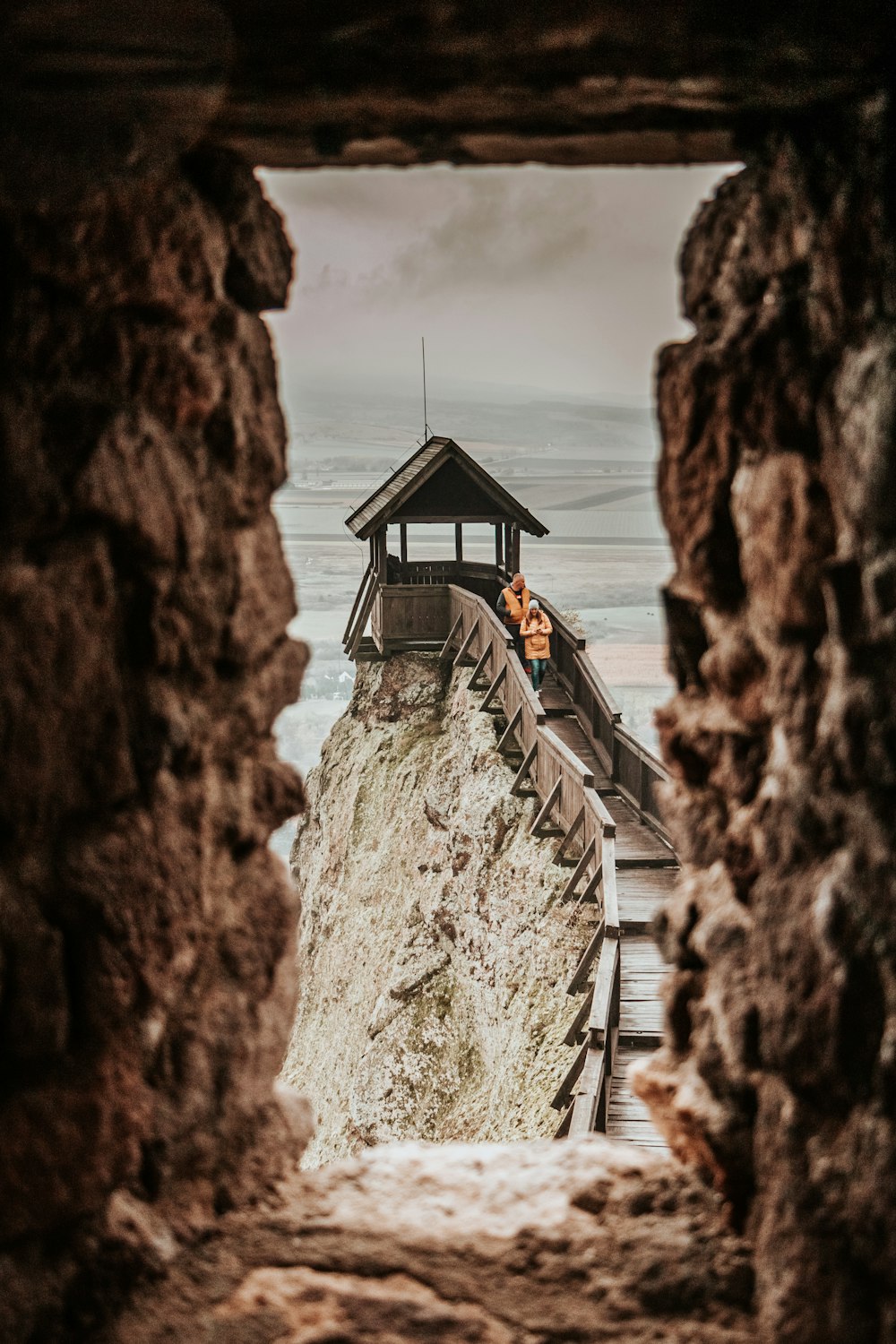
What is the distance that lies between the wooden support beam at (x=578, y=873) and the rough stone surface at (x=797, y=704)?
8505 millimetres

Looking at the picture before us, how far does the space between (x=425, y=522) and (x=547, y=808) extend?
6.76 metres

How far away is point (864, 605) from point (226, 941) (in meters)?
1.97

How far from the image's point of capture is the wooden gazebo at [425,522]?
18.1 m

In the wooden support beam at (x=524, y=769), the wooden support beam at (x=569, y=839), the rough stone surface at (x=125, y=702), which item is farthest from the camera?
the wooden support beam at (x=524, y=769)

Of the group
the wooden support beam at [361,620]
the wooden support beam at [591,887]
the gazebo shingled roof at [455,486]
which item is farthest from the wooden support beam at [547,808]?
the wooden support beam at [361,620]

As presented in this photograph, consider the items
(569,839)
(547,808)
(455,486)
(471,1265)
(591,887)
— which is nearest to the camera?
(471,1265)

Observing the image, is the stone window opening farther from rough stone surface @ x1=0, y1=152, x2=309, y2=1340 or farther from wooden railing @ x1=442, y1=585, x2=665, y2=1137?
wooden railing @ x1=442, y1=585, x2=665, y2=1137

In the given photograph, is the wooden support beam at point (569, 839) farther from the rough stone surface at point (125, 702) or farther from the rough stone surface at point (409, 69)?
the rough stone surface at point (409, 69)

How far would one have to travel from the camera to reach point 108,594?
3.12 metres

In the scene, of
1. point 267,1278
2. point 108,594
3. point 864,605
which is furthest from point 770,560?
point 267,1278

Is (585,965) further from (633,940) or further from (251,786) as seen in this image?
(251,786)

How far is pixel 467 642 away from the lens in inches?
720

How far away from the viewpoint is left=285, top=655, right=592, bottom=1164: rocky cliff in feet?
41.1

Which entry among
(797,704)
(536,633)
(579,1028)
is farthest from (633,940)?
(797,704)
